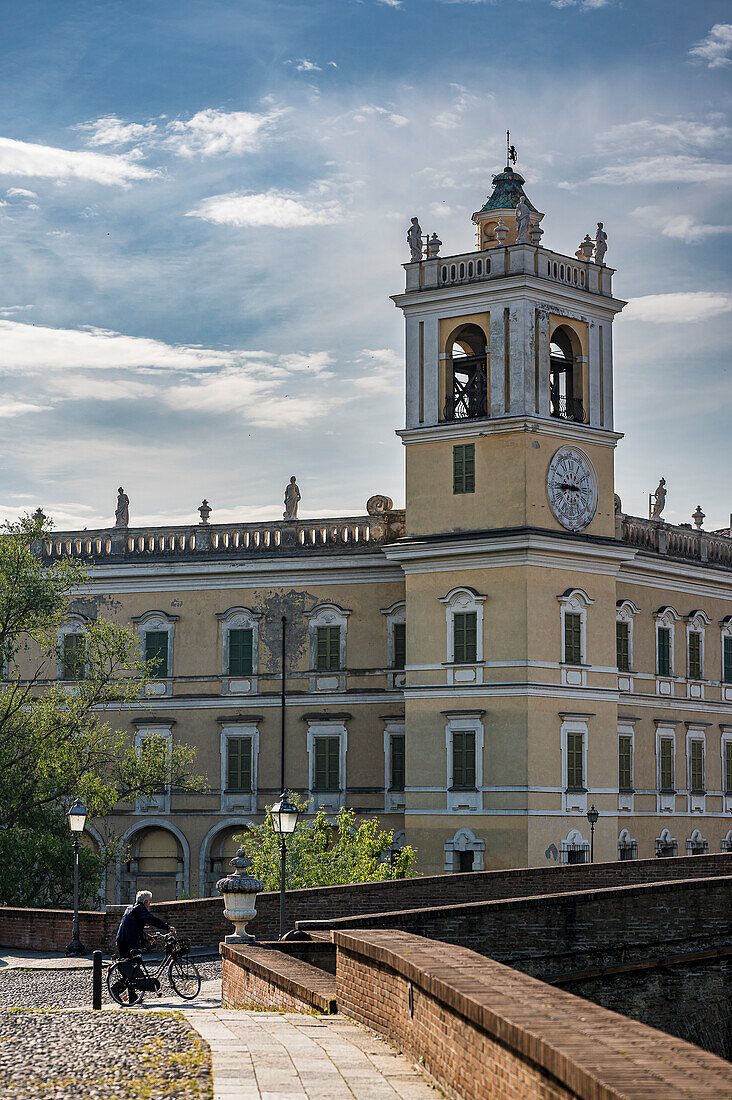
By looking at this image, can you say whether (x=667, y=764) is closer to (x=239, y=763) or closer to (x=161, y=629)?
(x=239, y=763)

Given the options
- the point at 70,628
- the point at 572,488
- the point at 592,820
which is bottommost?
the point at 592,820

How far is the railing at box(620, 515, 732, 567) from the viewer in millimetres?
49656

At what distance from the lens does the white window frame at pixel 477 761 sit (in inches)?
1688

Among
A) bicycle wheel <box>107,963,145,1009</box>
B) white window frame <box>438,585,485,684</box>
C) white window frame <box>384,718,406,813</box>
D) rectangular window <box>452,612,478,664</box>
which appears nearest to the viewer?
bicycle wheel <box>107,963,145,1009</box>

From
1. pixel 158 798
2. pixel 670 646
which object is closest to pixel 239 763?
pixel 158 798

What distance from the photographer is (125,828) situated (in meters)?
48.6

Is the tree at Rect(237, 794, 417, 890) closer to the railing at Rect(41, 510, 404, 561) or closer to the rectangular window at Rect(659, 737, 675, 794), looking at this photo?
the railing at Rect(41, 510, 404, 561)

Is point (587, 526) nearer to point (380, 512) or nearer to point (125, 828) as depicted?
point (380, 512)

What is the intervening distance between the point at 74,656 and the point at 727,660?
73.1 feet

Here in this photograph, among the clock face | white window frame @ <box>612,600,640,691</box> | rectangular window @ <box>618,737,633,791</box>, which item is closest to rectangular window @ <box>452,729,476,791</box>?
rectangular window @ <box>618,737,633,791</box>

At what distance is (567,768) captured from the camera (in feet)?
142

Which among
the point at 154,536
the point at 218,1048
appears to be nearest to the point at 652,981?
the point at 218,1048

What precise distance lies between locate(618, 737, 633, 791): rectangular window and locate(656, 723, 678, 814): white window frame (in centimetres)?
145

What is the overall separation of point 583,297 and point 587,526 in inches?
270
